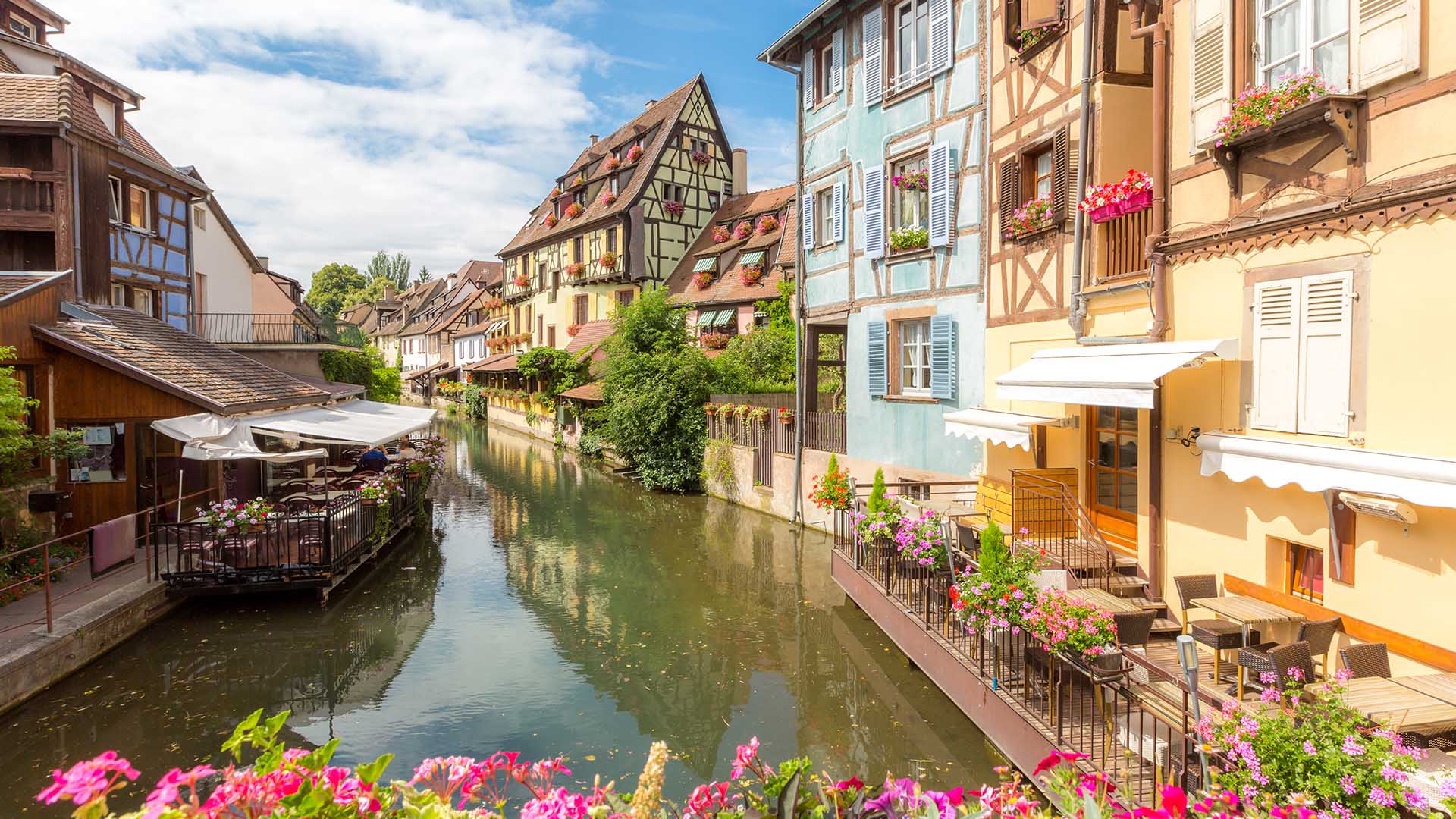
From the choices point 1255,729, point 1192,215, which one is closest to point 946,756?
point 1255,729

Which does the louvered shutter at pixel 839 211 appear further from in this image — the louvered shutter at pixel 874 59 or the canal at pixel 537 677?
the canal at pixel 537 677

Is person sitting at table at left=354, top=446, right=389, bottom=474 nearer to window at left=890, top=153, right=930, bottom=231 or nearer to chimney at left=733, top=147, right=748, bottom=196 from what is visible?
window at left=890, top=153, right=930, bottom=231

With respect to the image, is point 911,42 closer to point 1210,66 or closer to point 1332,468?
point 1210,66

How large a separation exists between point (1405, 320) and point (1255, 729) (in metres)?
3.18

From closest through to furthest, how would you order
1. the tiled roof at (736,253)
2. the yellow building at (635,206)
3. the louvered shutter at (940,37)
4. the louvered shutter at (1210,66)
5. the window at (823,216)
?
the louvered shutter at (1210,66), the louvered shutter at (940,37), the window at (823,216), the tiled roof at (736,253), the yellow building at (635,206)

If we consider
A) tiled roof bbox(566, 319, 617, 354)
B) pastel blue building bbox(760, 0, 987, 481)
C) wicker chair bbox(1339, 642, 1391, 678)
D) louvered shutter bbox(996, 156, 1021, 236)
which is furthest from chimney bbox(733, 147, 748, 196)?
wicker chair bbox(1339, 642, 1391, 678)

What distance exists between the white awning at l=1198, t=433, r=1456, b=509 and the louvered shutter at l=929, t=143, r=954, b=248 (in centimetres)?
645

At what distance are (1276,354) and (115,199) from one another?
2022cm

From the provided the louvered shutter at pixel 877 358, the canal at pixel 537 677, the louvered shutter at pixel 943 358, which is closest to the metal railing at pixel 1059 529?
the canal at pixel 537 677

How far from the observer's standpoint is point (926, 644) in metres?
8.14

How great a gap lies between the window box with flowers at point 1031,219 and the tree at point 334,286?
95.8 metres

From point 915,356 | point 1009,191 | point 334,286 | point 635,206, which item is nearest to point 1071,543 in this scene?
point 1009,191

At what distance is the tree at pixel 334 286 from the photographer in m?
93.8

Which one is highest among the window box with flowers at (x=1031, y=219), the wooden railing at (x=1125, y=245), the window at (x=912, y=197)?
the window at (x=912, y=197)
